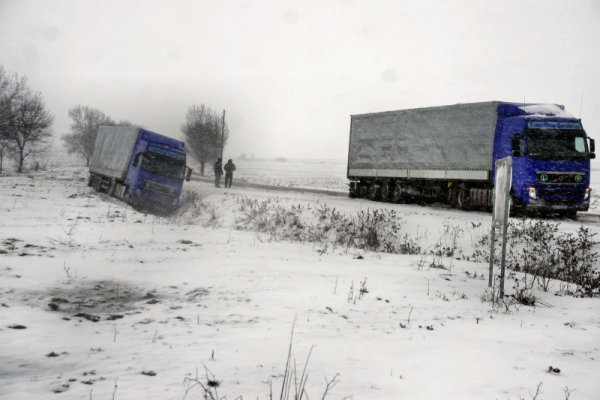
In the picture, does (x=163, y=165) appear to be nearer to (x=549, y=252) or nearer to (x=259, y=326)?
(x=549, y=252)

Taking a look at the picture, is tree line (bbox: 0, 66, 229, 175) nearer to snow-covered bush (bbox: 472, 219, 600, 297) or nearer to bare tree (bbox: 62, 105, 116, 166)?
bare tree (bbox: 62, 105, 116, 166)

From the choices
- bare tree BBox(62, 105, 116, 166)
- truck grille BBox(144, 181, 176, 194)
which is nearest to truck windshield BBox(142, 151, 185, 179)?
truck grille BBox(144, 181, 176, 194)

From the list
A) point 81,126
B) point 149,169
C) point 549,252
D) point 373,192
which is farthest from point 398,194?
point 81,126

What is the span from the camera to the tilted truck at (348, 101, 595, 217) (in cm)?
1459

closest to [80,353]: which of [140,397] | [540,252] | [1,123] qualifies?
[140,397]

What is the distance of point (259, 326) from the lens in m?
5.00

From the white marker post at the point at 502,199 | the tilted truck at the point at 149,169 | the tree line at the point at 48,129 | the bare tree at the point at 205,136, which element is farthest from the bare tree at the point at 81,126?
the white marker post at the point at 502,199

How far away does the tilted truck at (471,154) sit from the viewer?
14.6 meters

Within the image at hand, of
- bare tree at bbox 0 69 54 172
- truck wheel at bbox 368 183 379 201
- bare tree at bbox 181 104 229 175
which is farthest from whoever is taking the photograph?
bare tree at bbox 181 104 229 175

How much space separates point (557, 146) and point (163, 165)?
49.2 ft

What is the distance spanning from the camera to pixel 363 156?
2242 cm

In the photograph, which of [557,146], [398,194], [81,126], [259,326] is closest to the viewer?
[259,326]

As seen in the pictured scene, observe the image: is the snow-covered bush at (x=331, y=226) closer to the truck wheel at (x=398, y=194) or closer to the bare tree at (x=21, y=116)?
the truck wheel at (x=398, y=194)

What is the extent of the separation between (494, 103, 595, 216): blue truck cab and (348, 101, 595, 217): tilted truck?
1.2 inches
